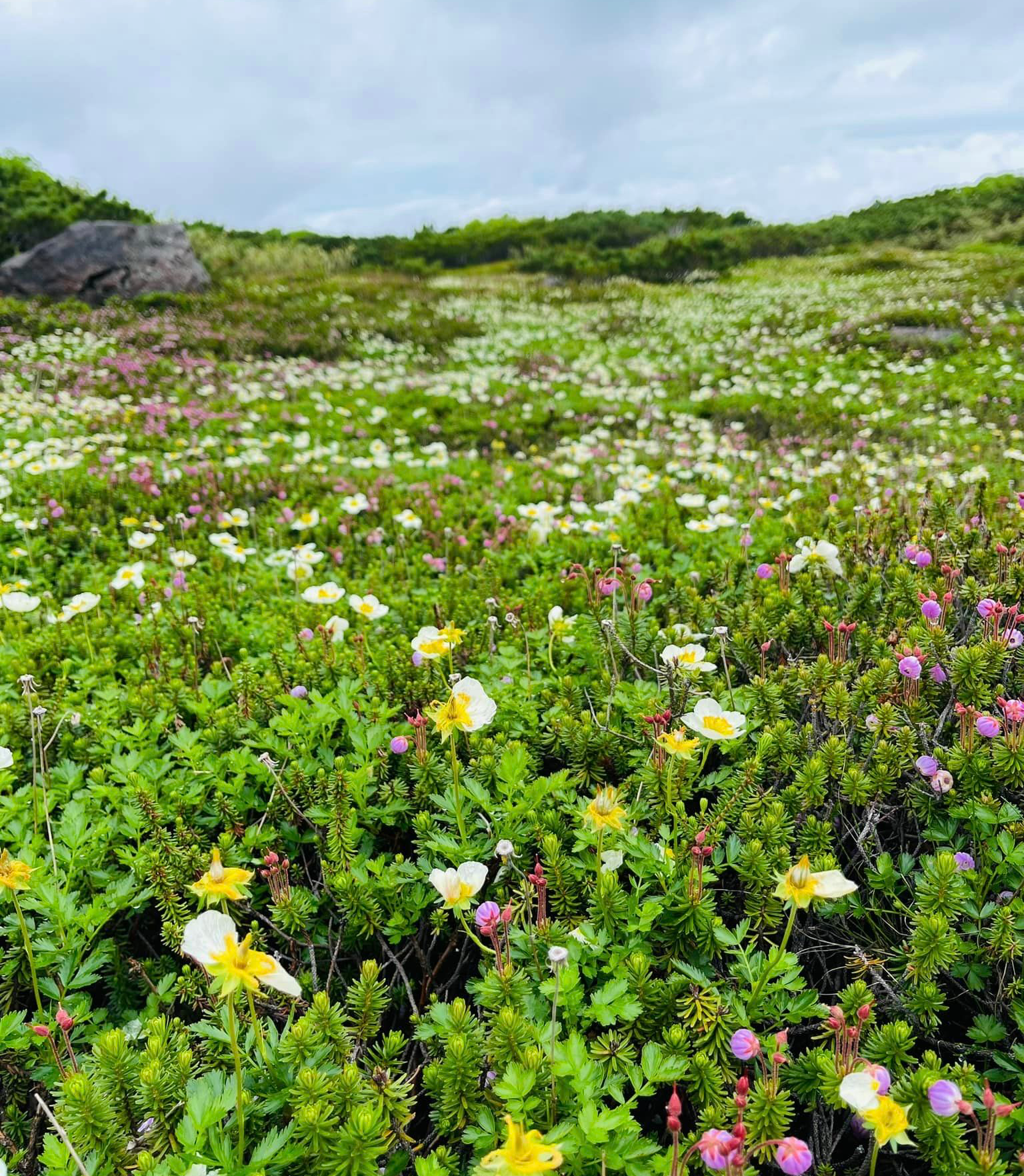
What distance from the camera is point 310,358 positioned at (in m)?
12.9

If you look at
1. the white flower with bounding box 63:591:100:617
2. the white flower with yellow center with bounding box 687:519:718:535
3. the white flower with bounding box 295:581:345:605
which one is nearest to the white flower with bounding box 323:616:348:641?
the white flower with bounding box 295:581:345:605

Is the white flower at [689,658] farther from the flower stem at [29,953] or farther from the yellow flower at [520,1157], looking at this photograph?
the flower stem at [29,953]

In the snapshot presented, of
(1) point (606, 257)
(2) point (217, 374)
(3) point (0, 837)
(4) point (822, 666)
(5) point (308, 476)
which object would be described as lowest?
(3) point (0, 837)

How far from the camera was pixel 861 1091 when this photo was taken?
119cm

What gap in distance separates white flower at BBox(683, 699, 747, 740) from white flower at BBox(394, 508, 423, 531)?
10.3ft

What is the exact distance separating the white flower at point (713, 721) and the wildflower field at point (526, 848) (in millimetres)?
11

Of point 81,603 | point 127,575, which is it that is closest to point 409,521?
point 127,575

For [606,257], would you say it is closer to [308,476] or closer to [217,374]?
[217,374]

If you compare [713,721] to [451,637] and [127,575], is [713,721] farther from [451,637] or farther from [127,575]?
[127,575]

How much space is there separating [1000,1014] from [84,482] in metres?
6.68

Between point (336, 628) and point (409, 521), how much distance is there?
1932 mm

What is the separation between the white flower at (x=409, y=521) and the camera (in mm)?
4758

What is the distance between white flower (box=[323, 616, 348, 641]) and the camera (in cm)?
288

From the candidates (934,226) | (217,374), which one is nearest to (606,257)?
(934,226)
